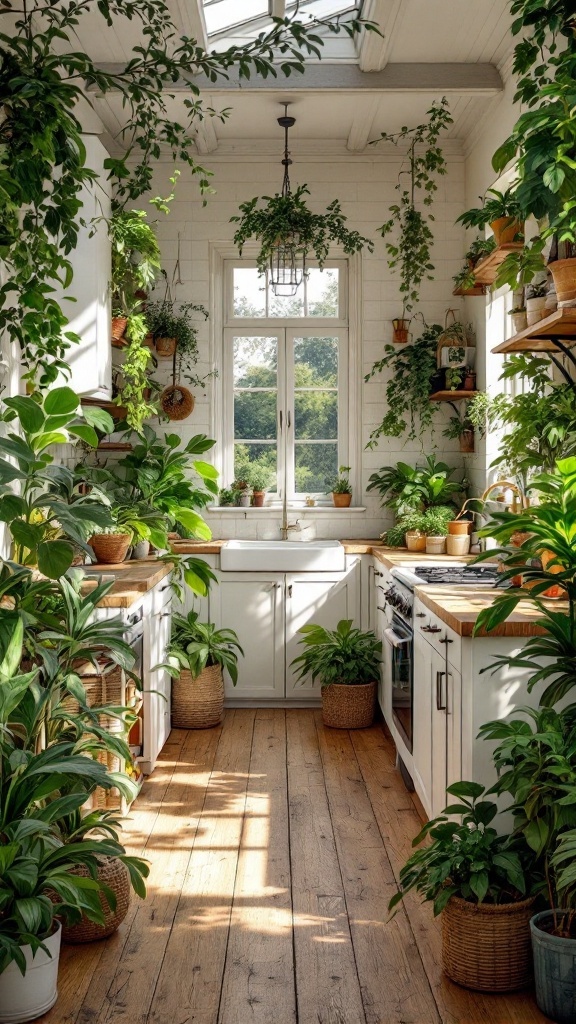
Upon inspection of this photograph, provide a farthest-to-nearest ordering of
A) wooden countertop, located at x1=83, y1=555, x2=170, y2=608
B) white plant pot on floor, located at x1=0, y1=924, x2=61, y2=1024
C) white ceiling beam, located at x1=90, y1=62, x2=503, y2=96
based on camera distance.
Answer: white ceiling beam, located at x1=90, y1=62, x2=503, y2=96
wooden countertop, located at x1=83, y1=555, x2=170, y2=608
white plant pot on floor, located at x1=0, y1=924, x2=61, y2=1024

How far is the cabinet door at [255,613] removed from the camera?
5750 millimetres

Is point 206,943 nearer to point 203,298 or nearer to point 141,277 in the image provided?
point 141,277

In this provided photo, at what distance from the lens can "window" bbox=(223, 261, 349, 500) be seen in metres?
6.37

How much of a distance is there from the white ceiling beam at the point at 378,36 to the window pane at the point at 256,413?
2166 millimetres

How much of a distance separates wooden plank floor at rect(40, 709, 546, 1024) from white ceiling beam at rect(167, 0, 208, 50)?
345 cm

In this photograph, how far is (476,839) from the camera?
266 centimetres

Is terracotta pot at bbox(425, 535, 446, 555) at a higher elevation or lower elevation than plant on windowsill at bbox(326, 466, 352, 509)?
lower

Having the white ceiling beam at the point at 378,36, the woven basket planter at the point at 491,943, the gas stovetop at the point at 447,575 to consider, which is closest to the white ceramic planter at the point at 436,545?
the gas stovetop at the point at 447,575

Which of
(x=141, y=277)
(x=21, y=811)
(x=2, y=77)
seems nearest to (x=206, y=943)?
(x=21, y=811)

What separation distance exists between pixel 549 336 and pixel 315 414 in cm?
305

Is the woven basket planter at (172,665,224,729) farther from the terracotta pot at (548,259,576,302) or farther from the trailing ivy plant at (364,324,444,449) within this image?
the terracotta pot at (548,259,576,302)

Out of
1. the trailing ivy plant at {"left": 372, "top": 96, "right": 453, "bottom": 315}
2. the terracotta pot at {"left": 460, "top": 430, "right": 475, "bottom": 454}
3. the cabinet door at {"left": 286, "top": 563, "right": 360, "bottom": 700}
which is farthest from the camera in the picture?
the terracotta pot at {"left": 460, "top": 430, "right": 475, "bottom": 454}

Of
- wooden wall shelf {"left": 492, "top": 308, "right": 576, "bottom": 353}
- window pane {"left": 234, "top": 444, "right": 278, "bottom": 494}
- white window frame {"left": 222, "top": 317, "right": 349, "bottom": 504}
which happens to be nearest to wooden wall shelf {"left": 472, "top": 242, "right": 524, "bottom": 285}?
wooden wall shelf {"left": 492, "top": 308, "right": 576, "bottom": 353}


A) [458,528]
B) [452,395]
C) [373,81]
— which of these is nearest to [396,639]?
[458,528]
